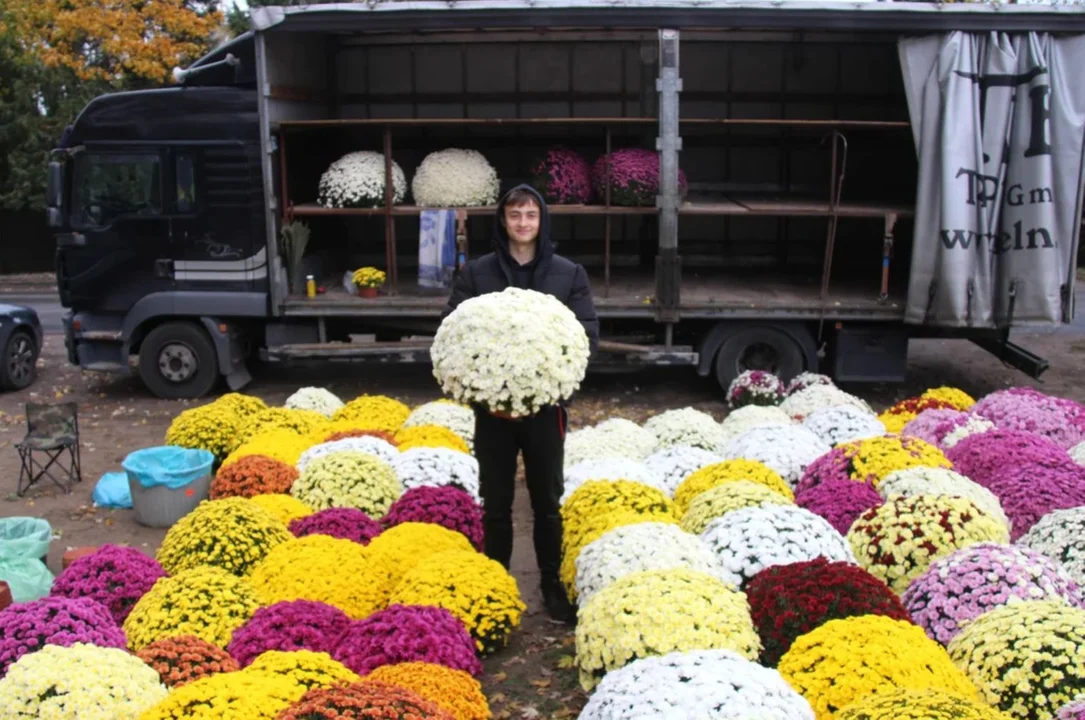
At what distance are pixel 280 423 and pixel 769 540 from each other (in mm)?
4583

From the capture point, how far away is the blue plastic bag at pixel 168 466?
755 centimetres

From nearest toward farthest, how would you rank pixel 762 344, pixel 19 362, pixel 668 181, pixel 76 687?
pixel 76 687
pixel 668 181
pixel 762 344
pixel 19 362

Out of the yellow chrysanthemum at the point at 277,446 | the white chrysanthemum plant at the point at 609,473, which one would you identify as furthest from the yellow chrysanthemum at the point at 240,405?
the white chrysanthemum plant at the point at 609,473

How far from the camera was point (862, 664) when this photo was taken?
4066mm

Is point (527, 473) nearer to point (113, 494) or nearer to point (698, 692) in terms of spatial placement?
point (698, 692)

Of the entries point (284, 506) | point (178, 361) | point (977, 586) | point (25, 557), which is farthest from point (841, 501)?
point (178, 361)

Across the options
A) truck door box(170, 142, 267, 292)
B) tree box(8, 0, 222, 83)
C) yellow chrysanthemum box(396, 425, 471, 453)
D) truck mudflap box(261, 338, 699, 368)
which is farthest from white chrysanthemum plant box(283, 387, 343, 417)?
tree box(8, 0, 222, 83)

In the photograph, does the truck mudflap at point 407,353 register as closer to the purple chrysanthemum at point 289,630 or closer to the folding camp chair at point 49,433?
the folding camp chair at point 49,433

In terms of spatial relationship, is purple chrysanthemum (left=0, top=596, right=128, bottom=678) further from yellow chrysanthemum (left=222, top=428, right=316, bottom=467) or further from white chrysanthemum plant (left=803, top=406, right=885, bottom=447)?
white chrysanthemum plant (left=803, top=406, right=885, bottom=447)

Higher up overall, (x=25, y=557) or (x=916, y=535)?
(x=916, y=535)

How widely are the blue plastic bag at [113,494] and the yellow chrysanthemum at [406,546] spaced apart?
300cm

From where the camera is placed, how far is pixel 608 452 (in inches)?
299

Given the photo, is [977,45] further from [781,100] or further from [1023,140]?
[781,100]

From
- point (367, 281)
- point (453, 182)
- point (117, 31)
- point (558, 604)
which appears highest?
point (117, 31)
